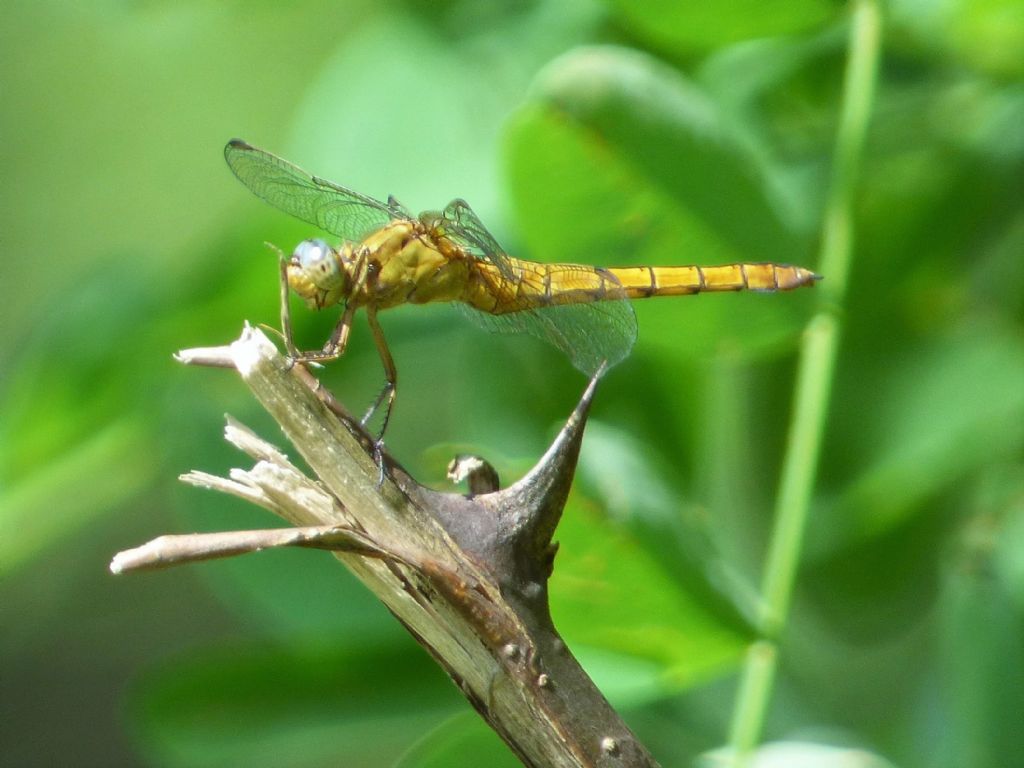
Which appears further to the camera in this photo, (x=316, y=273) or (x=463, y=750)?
(x=316, y=273)

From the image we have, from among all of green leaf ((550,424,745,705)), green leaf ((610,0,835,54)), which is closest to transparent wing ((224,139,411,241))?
green leaf ((610,0,835,54))

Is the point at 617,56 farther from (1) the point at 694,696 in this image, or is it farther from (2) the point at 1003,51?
(1) the point at 694,696

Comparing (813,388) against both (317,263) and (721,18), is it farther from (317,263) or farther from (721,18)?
(317,263)

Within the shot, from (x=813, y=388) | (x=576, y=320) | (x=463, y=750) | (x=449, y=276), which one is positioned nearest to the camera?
(x=463, y=750)

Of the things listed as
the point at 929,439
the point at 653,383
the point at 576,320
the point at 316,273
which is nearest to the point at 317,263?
the point at 316,273

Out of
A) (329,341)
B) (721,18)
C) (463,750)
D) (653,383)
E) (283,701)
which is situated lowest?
(463,750)

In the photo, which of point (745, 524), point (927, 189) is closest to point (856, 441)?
point (745, 524)

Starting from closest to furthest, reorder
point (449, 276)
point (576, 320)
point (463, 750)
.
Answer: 1. point (463, 750)
2. point (576, 320)
3. point (449, 276)
